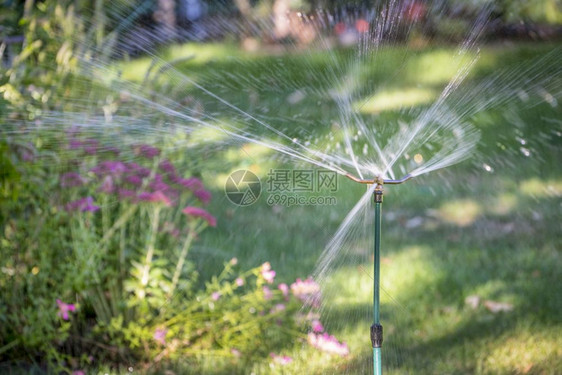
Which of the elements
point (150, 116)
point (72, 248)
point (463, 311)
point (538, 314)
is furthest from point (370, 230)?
point (72, 248)

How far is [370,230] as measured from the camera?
3033mm

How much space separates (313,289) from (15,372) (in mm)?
1049

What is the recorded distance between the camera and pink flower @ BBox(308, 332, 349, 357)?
2.32 meters

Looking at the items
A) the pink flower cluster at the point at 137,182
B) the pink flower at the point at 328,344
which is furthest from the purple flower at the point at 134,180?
the pink flower at the point at 328,344

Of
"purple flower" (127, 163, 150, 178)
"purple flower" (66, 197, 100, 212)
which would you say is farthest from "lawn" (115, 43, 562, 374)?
"purple flower" (66, 197, 100, 212)

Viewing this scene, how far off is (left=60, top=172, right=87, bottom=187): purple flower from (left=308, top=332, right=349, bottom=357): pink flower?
3.03 feet

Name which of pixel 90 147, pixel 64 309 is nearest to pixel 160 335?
pixel 64 309

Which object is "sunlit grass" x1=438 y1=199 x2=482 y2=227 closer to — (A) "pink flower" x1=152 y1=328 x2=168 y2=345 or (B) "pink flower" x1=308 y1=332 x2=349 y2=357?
(B) "pink flower" x1=308 y1=332 x2=349 y2=357

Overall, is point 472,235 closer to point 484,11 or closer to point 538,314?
point 538,314

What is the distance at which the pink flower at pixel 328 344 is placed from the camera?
2.32 m

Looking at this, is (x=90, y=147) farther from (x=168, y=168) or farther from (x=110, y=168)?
(x=168, y=168)

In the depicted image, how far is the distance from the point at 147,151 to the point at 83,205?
276 mm

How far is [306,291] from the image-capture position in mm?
2533

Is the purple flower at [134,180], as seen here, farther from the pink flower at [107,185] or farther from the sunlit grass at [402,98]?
the sunlit grass at [402,98]
